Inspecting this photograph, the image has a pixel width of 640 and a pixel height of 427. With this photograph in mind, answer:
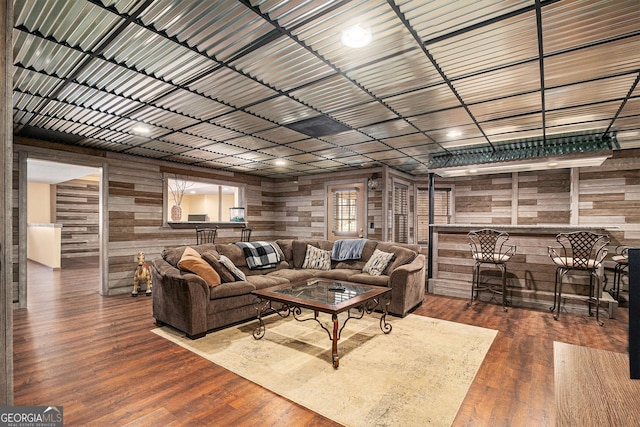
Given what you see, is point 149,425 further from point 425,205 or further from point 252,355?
point 425,205

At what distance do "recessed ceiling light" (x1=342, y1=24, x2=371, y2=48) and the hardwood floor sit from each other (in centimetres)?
259

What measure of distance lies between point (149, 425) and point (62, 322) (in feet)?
9.75

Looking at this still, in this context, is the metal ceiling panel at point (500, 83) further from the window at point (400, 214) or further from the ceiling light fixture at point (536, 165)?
the window at point (400, 214)

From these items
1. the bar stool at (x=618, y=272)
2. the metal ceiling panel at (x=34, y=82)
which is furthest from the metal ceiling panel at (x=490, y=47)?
the bar stool at (x=618, y=272)

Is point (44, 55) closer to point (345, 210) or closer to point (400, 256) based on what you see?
point (400, 256)

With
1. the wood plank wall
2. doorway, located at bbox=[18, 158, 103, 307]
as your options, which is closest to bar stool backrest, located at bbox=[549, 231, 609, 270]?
doorway, located at bbox=[18, 158, 103, 307]

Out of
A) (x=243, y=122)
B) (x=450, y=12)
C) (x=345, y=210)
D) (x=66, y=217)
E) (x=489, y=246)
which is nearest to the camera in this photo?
(x=450, y=12)

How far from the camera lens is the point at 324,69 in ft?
8.89

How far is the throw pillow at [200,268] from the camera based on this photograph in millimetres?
3666

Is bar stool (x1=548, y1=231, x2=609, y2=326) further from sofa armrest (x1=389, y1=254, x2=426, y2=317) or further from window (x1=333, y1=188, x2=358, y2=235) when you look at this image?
window (x1=333, y1=188, x2=358, y2=235)

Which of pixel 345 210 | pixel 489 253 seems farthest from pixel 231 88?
pixel 345 210

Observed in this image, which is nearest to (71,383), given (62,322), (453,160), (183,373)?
(183,373)

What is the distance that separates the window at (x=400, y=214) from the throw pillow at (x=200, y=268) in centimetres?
502

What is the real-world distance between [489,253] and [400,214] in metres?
3.25
